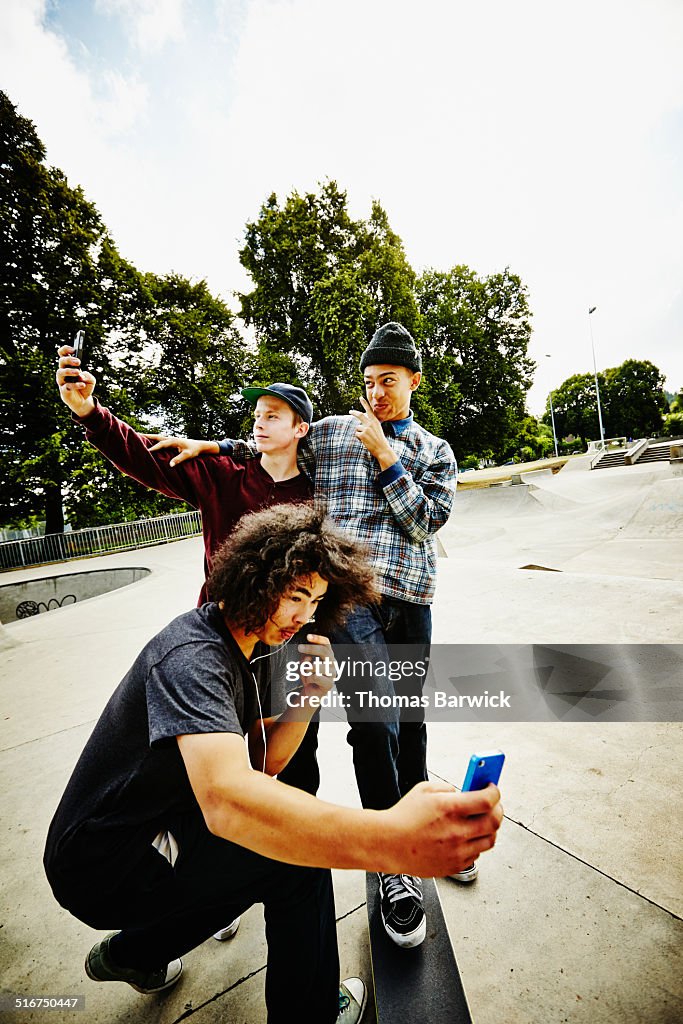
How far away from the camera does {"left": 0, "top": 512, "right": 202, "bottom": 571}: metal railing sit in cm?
1633

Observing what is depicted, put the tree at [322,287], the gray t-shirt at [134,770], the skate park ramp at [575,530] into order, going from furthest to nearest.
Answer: the tree at [322,287] < the skate park ramp at [575,530] < the gray t-shirt at [134,770]

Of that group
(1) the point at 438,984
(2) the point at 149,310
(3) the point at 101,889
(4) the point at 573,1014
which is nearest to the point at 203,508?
(3) the point at 101,889

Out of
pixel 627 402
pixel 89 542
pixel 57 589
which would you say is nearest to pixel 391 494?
pixel 57 589

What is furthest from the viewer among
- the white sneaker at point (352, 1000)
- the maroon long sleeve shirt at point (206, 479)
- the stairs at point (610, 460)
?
the stairs at point (610, 460)

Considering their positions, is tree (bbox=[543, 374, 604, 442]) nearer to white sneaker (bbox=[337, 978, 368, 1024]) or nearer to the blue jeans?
the blue jeans

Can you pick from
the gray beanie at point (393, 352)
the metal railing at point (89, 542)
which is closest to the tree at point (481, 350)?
the metal railing at point (89, 542)

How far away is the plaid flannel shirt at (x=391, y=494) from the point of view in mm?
1762

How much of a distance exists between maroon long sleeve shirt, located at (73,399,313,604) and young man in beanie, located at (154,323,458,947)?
0.09 metres

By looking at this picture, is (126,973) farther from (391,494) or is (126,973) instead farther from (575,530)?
(575,530)

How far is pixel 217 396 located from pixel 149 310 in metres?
4.46

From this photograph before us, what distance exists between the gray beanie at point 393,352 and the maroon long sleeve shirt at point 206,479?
0.60 metres

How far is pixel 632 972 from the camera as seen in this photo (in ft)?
4.16

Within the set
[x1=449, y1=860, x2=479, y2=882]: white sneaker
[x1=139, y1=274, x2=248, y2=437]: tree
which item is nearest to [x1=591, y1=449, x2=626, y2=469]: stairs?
[x1=139, y1=274, x2=248, y2=437]: tree

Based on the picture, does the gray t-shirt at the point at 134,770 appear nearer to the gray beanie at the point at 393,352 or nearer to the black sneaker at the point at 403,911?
the black sneaker at the point at 403,911
